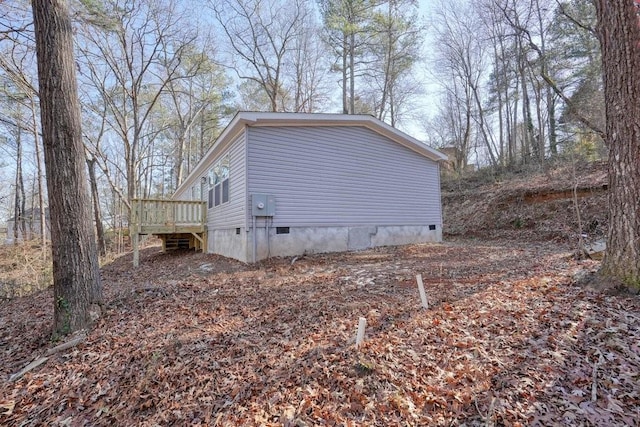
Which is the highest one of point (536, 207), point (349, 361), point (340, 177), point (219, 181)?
point (219, 181)

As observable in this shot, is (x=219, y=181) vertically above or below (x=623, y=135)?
above

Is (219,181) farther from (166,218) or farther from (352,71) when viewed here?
(352,71)

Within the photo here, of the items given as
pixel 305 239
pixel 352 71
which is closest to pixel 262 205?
pixel 305 239

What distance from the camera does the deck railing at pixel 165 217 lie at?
9367 mm

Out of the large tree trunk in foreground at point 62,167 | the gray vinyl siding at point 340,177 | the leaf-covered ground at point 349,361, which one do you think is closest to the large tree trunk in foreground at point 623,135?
the leaf-covered ground at point 349,361

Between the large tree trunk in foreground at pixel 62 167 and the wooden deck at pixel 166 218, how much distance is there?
19.5ft

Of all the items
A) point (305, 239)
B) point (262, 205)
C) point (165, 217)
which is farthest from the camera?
point (165, 217)

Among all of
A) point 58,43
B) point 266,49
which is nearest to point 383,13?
point 266,49

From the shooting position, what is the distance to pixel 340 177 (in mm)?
9430

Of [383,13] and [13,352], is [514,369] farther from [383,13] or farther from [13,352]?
[383,13]

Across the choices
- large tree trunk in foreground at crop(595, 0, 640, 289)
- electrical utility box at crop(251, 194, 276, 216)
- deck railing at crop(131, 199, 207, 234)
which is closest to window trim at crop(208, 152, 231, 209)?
deck railing at crop(131, 199, 207, 234)

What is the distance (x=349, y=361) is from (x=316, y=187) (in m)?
6.73

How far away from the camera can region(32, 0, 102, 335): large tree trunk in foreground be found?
12.0 ft

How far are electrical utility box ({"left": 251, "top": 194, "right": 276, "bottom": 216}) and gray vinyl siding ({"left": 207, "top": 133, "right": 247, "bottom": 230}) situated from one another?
0.26 meters
